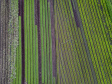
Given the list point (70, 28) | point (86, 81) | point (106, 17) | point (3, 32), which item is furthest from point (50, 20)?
point (86, 81)

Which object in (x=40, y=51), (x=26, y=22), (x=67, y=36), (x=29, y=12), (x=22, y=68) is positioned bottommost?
(x=22, y=68)

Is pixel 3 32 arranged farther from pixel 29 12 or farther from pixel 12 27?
pixel 29 12

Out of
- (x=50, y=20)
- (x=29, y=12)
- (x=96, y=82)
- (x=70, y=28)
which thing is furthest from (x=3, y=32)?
(x=96, y=82)

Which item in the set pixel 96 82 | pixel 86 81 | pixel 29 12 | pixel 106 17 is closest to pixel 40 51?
pixel 29 12

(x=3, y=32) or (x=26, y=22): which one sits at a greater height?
(x=26, y=22)

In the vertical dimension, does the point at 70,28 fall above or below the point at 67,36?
above

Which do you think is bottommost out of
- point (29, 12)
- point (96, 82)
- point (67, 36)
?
point (96, 82)

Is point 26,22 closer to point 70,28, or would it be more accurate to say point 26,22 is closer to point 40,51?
point 40,51
